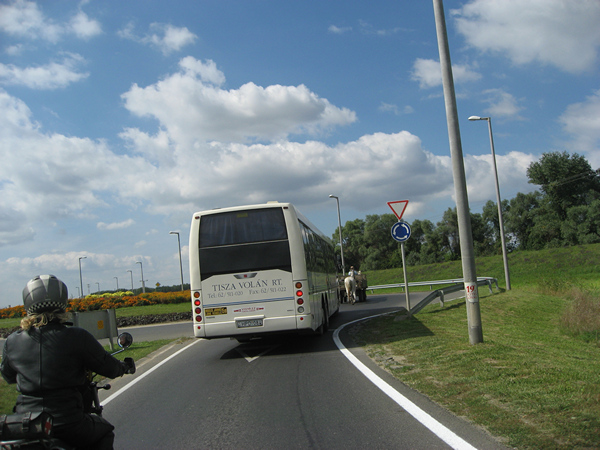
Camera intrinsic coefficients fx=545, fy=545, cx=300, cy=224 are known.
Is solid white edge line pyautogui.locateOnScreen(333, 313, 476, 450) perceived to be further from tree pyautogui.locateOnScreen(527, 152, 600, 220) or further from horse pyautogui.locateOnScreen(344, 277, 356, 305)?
tree pyautogui.locateOnScreen(527, 152, 600, 220)

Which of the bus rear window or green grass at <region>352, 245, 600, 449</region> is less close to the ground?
the bus rear window

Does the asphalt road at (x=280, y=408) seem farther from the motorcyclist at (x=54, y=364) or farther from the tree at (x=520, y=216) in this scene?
the tree at (x=520, y=216)

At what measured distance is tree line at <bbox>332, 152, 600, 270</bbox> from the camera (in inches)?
2813

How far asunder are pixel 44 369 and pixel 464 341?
29.4ft

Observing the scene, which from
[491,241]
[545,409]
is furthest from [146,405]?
[491,241]

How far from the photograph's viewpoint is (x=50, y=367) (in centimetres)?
331

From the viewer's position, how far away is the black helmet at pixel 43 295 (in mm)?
3422

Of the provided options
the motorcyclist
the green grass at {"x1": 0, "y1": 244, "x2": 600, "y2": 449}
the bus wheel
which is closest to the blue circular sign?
the green grass at {"x1": 0, "y1": 244, "x2": 600, "y2": 449}

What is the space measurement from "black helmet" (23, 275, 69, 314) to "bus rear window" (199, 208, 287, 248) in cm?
850

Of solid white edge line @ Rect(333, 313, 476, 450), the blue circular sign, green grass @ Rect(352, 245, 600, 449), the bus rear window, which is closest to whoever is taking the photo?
solid white edge line @ Rect(333, 313, 476, 450)

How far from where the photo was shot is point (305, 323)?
11.8 metres

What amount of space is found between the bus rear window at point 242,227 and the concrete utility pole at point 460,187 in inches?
151

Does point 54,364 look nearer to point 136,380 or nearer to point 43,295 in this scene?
point 43,295

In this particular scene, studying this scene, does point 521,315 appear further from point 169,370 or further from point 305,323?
point 169,370
